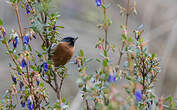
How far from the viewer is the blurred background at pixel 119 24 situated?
13.7ft

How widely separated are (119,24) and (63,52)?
172 centimetres

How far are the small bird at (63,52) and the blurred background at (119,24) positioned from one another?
153 centimetres

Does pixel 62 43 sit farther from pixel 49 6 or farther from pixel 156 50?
pixel 156 50

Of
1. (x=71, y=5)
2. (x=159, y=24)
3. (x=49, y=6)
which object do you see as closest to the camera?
(x=49, y=6)

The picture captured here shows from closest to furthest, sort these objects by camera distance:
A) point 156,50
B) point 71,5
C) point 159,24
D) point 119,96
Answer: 1. point 119,96
2. point 71,5
3. point 156,50
4. point 159,24

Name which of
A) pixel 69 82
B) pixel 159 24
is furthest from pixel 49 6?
pixel 159 24

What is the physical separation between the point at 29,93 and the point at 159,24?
6280 mm

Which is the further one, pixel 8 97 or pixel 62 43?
pixel 62 43

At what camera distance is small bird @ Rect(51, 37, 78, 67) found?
129 cm

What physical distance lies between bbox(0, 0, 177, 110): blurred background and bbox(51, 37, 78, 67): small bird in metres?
1.53

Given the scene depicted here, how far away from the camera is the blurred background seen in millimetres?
4181

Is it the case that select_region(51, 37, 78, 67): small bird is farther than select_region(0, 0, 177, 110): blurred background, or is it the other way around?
select_region(0, 0, 177, 110): blurred background

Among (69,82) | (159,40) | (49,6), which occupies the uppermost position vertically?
(49,6)

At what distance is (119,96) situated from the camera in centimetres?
72
